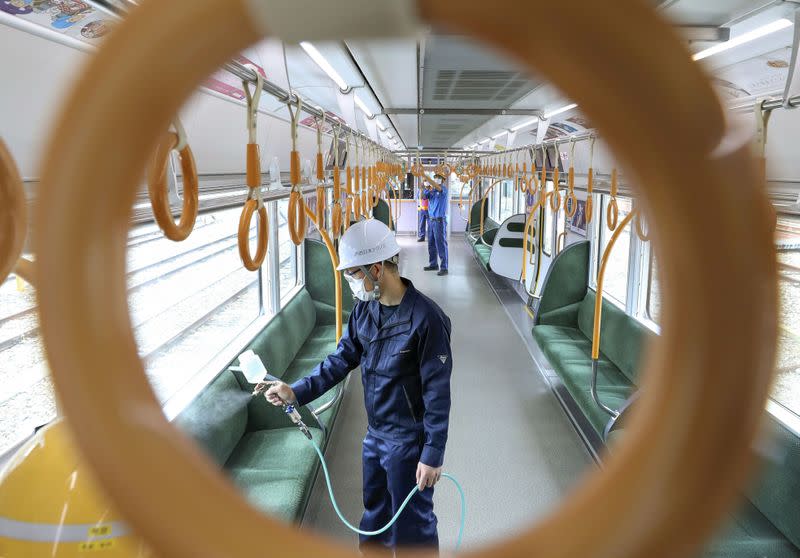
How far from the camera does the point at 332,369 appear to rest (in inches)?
104

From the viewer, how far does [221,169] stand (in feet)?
9.00

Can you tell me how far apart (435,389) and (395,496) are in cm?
58

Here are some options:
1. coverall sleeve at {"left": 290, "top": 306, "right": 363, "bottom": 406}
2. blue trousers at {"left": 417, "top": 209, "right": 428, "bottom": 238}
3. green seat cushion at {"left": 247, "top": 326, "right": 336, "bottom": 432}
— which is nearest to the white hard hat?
coverall sleeve at {"left": 290, "top": 306, "right": 363, "bottom": 406}

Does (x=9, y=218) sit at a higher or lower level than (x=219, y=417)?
higher

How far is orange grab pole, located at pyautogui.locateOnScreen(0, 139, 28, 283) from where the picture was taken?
0.63 m

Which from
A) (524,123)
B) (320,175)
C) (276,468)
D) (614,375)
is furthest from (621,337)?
(320,175)

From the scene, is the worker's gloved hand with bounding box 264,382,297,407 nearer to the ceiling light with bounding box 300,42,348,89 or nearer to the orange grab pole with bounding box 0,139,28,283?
the ceiling light with bounding box 300,42,348,89

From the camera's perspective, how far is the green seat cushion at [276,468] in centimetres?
265

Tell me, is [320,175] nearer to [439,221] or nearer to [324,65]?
[324,65]

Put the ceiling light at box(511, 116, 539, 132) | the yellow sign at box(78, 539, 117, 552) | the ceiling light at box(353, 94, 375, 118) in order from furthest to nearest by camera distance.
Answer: the ceiling light at box(511, 116, 539, 132)
the ceiling light at box(353, 94, 375, 118)
the yellow sign at box(78, 539, 117, 552)

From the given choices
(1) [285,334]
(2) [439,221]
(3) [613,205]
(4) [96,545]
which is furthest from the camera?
(2) [439,221]

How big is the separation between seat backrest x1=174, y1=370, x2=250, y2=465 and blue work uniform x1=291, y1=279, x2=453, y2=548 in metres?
0.64

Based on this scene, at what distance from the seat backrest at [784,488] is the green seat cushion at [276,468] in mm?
2110

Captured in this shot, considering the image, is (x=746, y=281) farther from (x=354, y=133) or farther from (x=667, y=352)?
(x=354, y=133)
